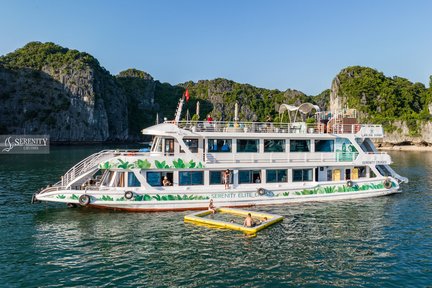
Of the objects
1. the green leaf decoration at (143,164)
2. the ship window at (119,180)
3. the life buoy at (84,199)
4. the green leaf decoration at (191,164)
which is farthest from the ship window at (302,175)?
the life buoy at (84,199)

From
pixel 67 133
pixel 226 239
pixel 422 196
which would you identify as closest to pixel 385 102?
pixel 422 196

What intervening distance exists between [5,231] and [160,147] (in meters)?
10.2

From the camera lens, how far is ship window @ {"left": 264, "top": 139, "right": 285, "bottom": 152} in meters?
25.7

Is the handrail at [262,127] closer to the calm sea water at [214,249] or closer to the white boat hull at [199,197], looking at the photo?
the white boat hull at [199,197]

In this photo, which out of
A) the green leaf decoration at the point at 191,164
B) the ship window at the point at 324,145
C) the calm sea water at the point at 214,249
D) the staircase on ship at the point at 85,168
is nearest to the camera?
the calm sea water at the point at 214,249

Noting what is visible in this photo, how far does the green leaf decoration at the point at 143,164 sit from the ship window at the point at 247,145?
6.40 metres

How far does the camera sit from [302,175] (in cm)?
2611

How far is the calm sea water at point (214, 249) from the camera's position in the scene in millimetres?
14148

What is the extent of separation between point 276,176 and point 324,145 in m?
4.89

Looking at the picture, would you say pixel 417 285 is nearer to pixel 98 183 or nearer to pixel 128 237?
pixel 128 237

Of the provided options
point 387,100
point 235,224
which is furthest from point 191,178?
point 387,100

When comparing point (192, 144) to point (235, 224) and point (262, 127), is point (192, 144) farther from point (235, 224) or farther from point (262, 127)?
point (235, 224)

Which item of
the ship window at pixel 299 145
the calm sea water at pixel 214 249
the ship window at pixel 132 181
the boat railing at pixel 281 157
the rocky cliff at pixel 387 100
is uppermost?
the rocky cliff at pixel 387 100

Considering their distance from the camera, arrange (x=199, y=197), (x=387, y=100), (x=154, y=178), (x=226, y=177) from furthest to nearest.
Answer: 1. (x=387, y=100)
2. (x=226, y=177)
3. (x=199, y=197)
4. (x=154, y=178)
